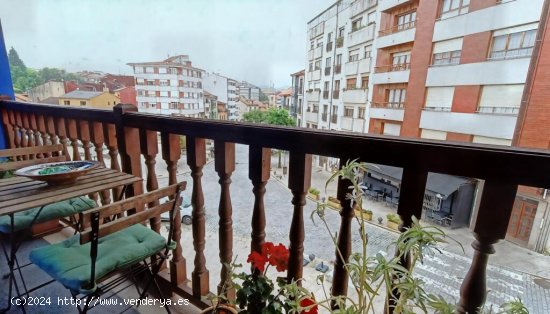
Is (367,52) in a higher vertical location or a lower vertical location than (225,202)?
higher

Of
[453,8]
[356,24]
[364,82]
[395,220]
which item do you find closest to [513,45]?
[453,8]

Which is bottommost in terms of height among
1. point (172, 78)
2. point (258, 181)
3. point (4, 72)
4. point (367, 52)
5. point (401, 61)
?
point (258, 181)

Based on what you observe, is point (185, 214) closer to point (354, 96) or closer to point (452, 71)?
point (452, 71)

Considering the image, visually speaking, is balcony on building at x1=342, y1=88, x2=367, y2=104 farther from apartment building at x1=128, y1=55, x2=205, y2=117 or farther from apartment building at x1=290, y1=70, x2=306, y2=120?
apartment building at x1=128, y1=55, x2=205, y2=117

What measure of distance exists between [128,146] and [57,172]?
0.91ft

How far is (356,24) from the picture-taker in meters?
9.88

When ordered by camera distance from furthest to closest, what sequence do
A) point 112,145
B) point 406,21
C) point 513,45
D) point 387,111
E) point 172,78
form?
point 387,111 → point 406,21 → point 172,78 → point 513,45 → point 112,145

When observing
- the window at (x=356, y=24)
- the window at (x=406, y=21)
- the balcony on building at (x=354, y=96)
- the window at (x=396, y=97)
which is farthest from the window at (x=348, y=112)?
the window at (x=406, y=21)

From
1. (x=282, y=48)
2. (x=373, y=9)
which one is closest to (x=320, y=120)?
(x=282, y=48)

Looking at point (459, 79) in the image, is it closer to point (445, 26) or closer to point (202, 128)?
point (445, 26)

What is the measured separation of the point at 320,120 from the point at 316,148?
11226 mm

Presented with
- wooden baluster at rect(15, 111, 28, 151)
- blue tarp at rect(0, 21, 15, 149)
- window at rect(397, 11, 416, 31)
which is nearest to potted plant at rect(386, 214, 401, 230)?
wooden baluster at rect(15, 111, 28, 151)

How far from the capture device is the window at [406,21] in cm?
730

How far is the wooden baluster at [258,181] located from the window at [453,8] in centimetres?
695
